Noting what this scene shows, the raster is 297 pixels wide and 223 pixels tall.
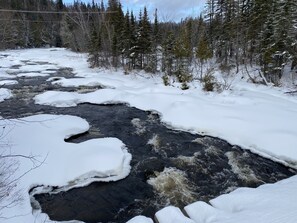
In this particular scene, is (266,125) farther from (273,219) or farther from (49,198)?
(49,198)

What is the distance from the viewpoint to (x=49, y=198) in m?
5.95

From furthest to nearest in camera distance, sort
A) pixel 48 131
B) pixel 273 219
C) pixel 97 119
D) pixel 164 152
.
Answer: pixel 97 119 → pixel 48 131 → pixel 164 152 → pixel 273 219

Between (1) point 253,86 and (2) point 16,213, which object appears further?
(1) point 253,86

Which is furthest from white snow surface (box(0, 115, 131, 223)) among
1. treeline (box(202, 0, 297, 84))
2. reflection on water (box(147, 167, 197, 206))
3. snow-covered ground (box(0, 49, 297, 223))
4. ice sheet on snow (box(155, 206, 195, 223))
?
treeline (box(202, 0, 297, 84))

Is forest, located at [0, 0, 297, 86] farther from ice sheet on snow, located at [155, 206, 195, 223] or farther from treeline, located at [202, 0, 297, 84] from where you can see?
ice sheet on snow, located at [155, 206, 195, 223]

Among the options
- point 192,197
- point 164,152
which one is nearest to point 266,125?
point 164,152

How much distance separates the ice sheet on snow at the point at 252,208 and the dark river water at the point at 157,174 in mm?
1172

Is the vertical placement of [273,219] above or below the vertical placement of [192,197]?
above

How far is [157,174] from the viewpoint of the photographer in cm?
706

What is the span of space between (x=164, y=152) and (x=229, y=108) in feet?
15.3

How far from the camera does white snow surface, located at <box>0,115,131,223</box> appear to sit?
617cm

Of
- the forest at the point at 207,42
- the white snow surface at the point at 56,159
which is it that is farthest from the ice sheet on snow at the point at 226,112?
the white snow surface at the point at 56,159

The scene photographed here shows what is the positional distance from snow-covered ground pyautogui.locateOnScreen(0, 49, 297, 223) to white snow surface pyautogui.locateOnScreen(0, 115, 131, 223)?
0.03 meters

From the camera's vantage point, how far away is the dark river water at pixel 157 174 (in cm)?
574
